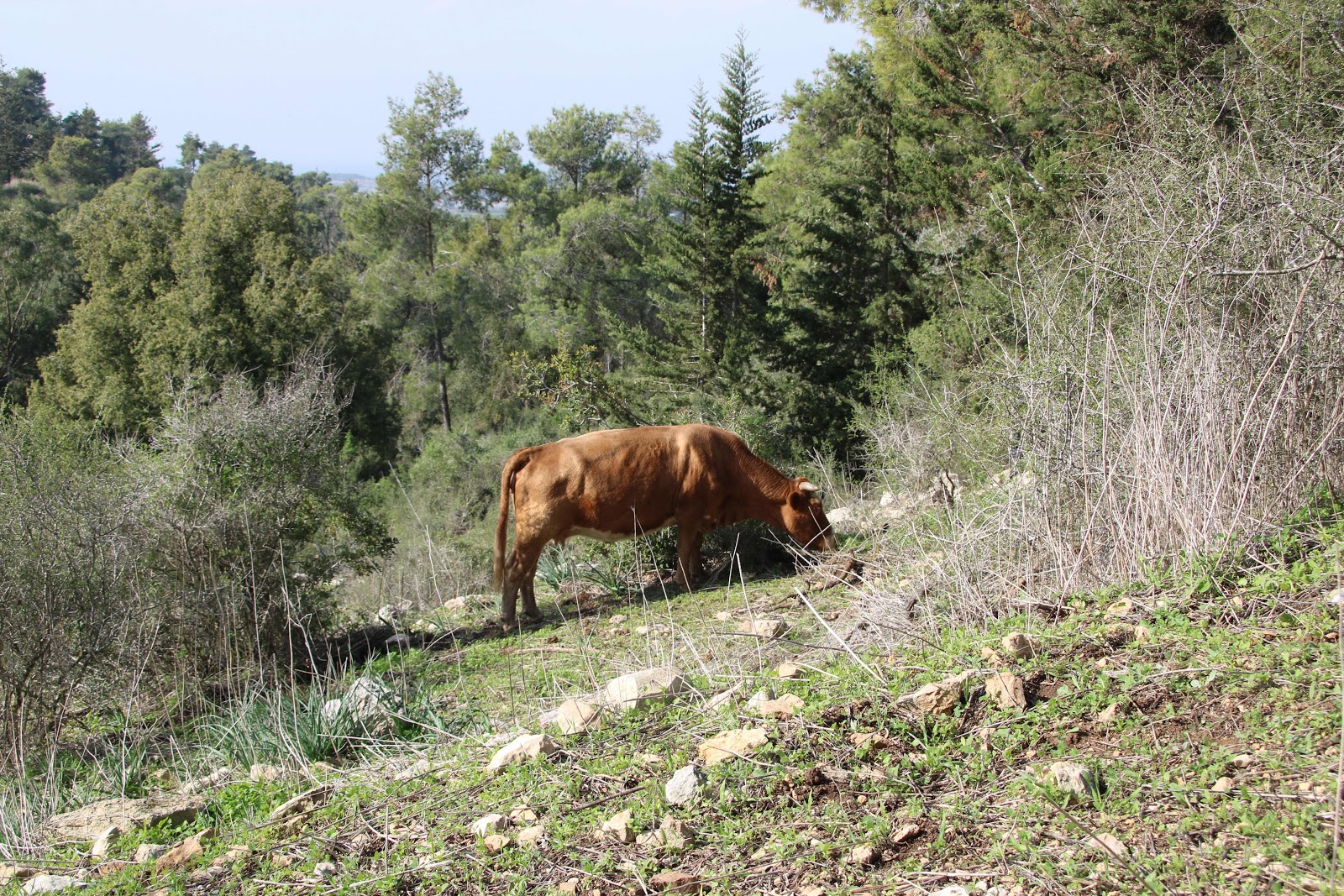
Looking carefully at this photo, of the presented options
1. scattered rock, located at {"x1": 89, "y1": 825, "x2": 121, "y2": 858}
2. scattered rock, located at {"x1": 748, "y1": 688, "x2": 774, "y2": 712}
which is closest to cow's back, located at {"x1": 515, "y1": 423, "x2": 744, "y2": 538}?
scattered rock, located at {"x1": 748, "y1": 688, "x2": 774, "y2": 712}

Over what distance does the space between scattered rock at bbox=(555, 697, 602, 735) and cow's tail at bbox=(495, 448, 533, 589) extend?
446 cm

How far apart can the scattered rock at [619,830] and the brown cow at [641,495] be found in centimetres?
542

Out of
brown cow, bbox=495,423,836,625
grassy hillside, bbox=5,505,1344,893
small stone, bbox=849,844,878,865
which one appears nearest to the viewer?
grassy hillside, bbox=5,505,1344,893

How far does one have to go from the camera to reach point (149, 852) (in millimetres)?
4316

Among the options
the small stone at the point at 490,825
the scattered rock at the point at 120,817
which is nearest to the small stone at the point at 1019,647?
the small stone at the point at 490,825

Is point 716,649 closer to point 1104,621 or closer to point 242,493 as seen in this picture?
point 1104,621

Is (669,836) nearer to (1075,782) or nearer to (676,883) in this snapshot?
(676,883)

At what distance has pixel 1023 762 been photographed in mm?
3486

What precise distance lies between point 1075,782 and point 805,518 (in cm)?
649

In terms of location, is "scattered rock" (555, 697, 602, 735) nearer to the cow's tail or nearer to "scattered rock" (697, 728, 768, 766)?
"scattered rock" (697, 728, 768, 766)

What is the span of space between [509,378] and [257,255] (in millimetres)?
15623

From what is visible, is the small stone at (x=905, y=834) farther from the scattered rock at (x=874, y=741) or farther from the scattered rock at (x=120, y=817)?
the scattered rock at (x=120, y=817)

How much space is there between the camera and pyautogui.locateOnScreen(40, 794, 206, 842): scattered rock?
15.5 feet

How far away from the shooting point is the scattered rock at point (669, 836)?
3.48m
